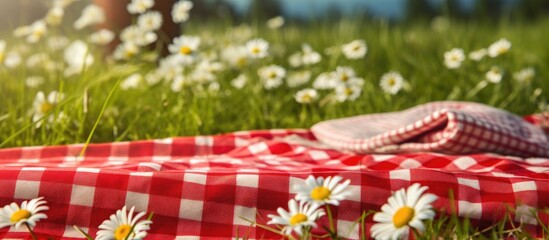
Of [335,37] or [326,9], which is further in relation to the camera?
[326,9]

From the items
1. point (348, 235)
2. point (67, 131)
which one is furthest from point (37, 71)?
point (348, 235)

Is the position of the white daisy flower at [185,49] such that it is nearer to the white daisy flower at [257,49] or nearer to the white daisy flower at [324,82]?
the white daisy flower at [257,49]

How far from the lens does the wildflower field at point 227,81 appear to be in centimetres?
186

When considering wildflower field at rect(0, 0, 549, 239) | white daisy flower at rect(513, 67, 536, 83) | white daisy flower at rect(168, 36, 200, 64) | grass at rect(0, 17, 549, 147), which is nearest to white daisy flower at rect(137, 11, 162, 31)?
wildflower field at rect(0, 0, 549, 239)

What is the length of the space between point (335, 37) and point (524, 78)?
0.92 meters

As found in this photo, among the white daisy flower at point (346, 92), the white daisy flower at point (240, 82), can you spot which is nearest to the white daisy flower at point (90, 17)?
the white daisy flower at point (240, 82)

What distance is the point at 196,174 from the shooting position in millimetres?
1202

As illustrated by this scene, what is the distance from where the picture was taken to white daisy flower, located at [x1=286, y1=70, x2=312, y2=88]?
2354 mm

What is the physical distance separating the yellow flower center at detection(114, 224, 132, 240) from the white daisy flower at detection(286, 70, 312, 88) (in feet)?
4.49

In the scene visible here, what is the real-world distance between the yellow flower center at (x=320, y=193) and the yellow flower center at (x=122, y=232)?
24 centimetres

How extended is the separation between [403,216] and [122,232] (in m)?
0.37

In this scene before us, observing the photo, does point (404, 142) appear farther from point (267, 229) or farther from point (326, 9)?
point (326, 9)

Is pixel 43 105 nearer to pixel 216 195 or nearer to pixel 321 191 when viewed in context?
pixel 216 195

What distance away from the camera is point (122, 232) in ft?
3.32
